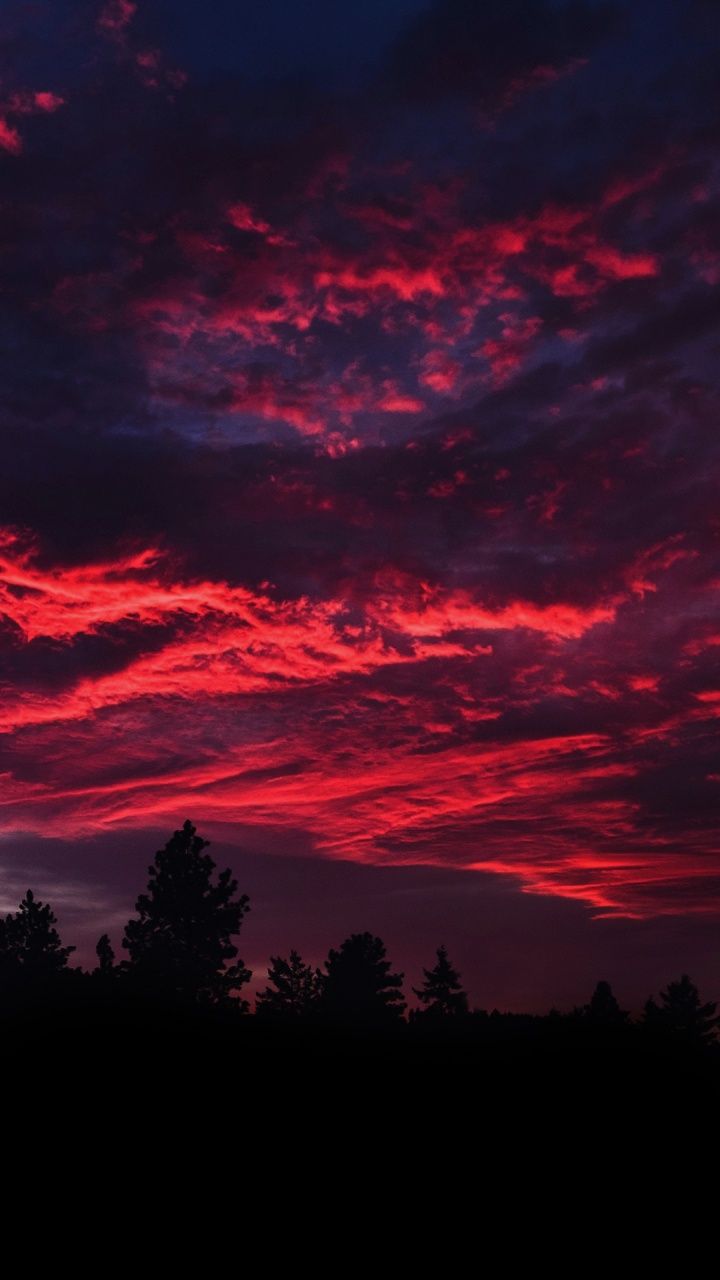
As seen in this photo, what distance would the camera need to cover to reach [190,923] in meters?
74.1

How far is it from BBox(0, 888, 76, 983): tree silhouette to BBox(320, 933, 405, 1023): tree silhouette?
19.4 meters

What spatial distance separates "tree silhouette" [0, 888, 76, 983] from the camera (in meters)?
76.0

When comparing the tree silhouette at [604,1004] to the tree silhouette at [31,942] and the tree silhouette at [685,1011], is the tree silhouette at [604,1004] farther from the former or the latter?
the tree silhouette at [31,942]

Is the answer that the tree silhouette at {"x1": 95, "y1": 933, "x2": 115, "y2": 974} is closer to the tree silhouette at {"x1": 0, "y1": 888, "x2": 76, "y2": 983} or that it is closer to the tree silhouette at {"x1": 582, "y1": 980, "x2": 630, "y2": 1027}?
the tree silhouette at {"x1": 0, "y1": 888, "x2": 76, "y2": 983}

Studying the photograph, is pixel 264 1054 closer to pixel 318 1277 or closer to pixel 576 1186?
pixel 576 1186

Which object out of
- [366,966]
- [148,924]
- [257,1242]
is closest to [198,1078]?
[257,1242]

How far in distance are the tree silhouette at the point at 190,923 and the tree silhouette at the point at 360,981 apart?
10604 millimetres

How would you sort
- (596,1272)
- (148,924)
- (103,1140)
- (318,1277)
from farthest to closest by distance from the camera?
(148,924), (103,1140), (596,1272), (318,1277)

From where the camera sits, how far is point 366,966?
83.6 m

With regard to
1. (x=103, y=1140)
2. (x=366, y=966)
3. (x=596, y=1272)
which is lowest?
(x=596, y=1272)

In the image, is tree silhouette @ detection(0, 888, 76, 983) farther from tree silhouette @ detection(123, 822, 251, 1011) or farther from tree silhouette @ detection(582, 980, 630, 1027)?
tree silhouette @ detection(582, 980, 630, 1027)

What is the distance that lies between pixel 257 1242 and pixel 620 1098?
1348 centimetres

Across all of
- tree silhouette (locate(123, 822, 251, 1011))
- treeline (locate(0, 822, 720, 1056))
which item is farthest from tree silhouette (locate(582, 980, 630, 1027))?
tree silhouette (locate(123, 822, 251, 1011))

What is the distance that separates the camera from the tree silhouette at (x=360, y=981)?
80750mm
